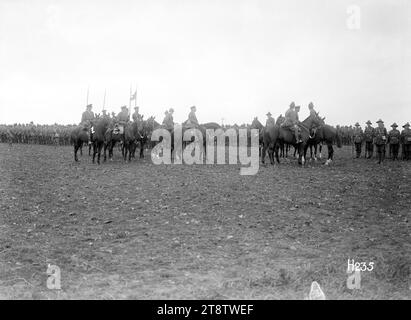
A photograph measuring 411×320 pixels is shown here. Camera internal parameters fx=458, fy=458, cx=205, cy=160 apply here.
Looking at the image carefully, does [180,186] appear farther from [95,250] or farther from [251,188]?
[95,250]

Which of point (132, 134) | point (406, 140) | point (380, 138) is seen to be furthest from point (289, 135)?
point (406, 140)

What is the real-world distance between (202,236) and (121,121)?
609 inches

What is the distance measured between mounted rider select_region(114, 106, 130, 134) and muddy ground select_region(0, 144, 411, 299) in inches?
254

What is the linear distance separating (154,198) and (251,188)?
11.5 ft

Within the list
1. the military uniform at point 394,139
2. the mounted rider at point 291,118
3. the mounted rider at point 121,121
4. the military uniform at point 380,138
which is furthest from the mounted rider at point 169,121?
the military uniform at point 394,139

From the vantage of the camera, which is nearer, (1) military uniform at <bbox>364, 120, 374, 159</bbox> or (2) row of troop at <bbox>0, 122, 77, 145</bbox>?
(1) military uniform at <bbox>364, 120, 374, 159</bbox>

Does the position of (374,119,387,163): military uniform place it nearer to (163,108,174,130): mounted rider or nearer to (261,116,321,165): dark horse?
(261,116,321,165): dark horse

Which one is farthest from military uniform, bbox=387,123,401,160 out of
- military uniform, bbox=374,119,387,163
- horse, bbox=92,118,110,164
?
horse, bbox=92,118,110,164

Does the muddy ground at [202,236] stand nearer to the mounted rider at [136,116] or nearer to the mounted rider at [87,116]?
the mounted rider at [87,116]

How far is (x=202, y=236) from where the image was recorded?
9.91 meters

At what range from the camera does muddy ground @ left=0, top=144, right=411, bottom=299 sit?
7.21m

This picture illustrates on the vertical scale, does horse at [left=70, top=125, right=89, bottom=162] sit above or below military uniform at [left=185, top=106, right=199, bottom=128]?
below

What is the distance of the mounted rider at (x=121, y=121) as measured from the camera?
2386 centimetres

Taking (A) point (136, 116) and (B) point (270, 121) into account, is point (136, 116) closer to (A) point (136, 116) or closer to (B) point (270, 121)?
(A) point (136, 116)
